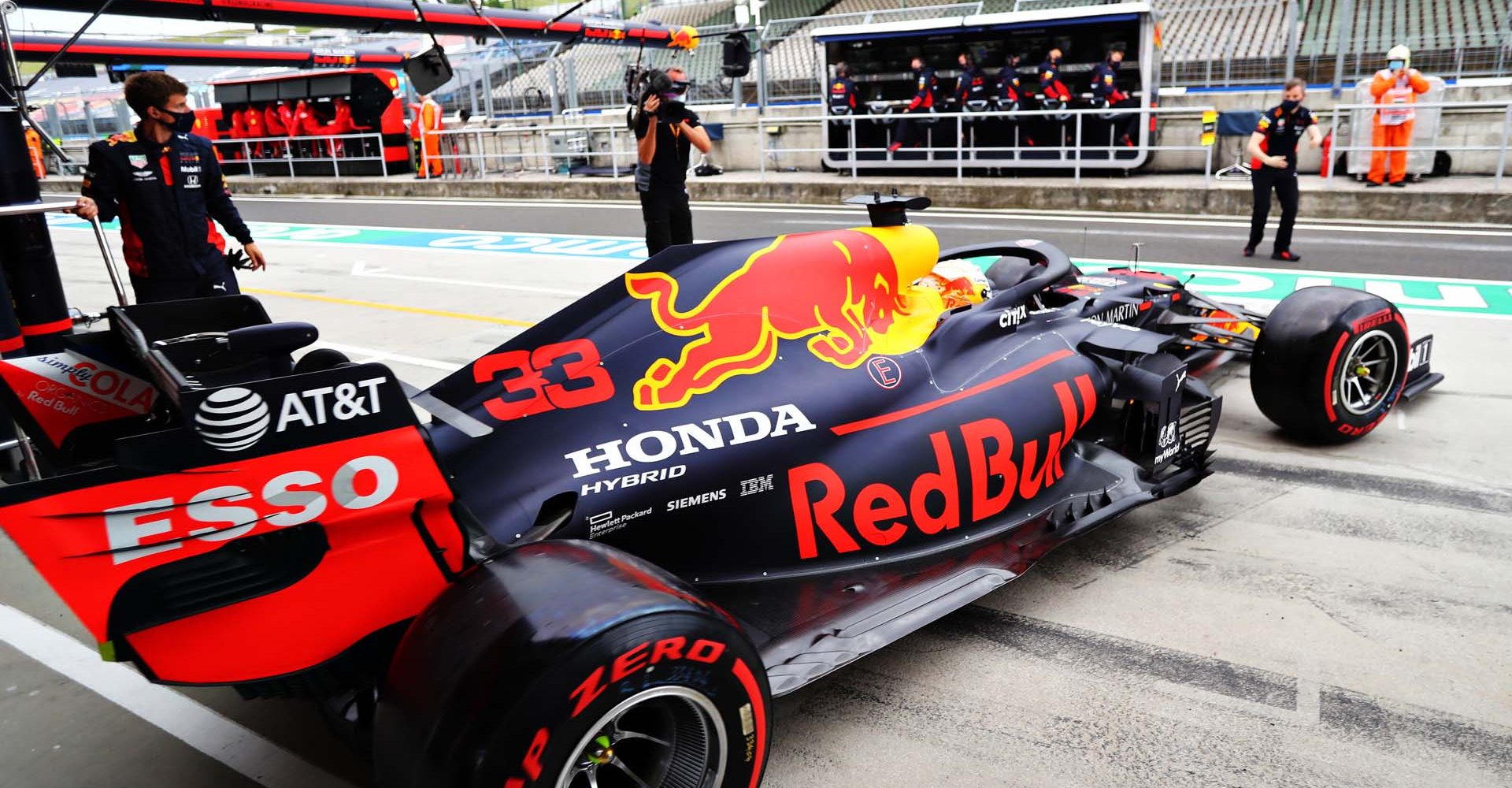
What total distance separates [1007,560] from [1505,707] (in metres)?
1.59

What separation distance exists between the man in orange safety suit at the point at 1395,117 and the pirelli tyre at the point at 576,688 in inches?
554

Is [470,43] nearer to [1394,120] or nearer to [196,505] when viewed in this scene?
[1394,120]

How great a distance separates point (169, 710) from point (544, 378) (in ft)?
5.58

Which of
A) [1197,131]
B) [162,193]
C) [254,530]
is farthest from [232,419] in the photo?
[1197,131]

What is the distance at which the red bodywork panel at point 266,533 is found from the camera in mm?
2305

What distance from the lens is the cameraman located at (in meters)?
7.40

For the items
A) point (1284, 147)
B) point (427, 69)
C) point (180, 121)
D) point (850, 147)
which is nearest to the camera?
point (180, 121)

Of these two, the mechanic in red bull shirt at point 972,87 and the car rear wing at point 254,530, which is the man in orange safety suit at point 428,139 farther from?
the car rear wing at point 254,530

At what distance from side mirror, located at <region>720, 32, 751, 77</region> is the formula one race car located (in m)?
15.1

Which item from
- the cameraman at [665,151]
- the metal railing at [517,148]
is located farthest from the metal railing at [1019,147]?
the cameraman at [665,151]

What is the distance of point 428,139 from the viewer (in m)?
23.5

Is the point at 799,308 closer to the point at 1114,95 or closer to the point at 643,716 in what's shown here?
the point at 643,716

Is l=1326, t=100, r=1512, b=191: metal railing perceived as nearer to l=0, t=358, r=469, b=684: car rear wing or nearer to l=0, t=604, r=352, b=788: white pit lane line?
l=0, t=358, r=469, b=684: car rear wing

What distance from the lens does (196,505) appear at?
2.43 m
